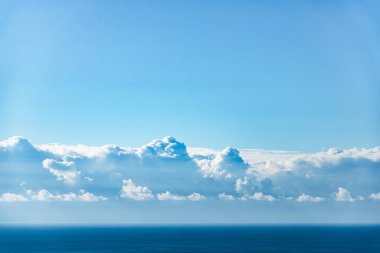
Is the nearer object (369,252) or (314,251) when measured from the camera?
(369,252)

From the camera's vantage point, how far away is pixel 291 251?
62.3m

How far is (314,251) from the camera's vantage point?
2450 inches

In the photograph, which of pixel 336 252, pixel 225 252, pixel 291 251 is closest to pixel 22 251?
pixel 225 252

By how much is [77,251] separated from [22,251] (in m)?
6.78

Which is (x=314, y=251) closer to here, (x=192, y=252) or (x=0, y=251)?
(x=192, y=252)

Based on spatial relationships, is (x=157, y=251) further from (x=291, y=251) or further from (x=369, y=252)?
(x=369, y=252)

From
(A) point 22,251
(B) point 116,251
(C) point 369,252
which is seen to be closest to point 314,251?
(C) point 369,252

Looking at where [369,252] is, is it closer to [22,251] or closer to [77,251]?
[77,251]

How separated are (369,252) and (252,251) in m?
14.1

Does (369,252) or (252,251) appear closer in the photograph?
(369,252)

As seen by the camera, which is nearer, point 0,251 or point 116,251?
point 0,251

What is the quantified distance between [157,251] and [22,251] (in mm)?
16876

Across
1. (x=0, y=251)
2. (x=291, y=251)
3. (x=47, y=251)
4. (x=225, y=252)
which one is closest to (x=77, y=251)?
(x=47, y=251)

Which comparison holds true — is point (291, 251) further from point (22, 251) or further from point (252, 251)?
point (22, 251)
